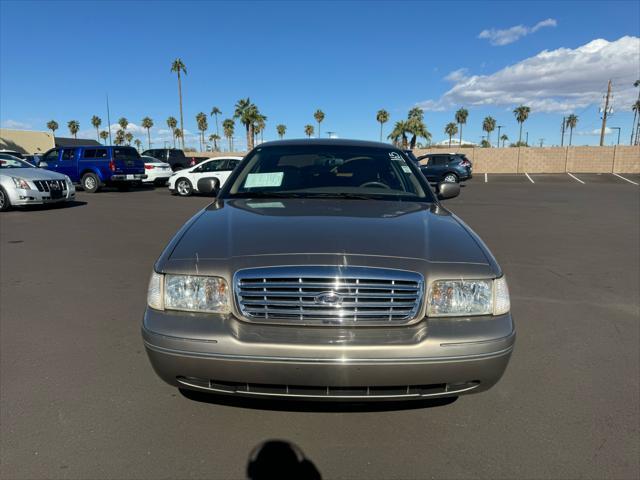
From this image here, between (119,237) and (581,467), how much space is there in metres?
7.59

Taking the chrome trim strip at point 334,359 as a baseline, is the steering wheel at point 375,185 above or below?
above

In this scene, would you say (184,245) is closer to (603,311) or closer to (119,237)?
(603,311)

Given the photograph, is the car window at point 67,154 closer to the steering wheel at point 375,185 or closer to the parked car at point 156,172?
the parked car at point 156,172

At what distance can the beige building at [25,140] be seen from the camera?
155ft

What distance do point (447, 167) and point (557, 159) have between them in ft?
66.6

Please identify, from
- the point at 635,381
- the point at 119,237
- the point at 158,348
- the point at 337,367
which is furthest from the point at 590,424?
the point at 119,237

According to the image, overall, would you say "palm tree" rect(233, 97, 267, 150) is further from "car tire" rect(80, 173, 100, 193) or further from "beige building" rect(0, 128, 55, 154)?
"car tire" rect(80, 173, 100, 193)

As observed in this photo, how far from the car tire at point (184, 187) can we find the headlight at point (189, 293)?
49.1 feet

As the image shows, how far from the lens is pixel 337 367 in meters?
1.98

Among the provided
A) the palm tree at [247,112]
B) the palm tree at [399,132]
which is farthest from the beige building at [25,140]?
the palm tree at [399,132]

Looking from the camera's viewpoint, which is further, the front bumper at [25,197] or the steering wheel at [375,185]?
the front bumper at [25,197]

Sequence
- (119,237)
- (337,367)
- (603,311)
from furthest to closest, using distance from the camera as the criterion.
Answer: (119,237) < (603,311) < (337,367)

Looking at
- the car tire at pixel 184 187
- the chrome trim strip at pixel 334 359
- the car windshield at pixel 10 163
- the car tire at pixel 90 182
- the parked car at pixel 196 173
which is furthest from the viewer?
the car tire at pixel 90 182

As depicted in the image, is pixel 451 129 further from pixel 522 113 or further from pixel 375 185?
pixel 375 185
